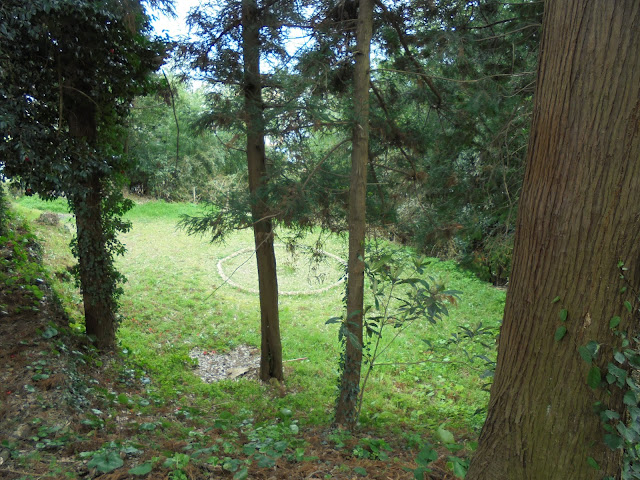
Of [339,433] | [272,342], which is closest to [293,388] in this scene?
[272,342]

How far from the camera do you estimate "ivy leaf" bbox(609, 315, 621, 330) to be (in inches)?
66.8

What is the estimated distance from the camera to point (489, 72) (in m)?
6.09

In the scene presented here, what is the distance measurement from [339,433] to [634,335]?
312cm

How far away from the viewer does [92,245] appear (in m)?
5.94

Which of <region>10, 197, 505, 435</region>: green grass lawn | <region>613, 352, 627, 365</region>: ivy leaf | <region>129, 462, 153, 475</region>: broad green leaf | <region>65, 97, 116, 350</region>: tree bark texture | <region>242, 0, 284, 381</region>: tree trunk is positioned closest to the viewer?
<region>613, 352, 627, 365</region>: ivy leaf

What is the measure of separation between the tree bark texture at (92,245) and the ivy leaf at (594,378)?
18.2 feet

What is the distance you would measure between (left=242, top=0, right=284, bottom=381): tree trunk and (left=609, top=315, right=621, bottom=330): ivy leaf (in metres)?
3.94

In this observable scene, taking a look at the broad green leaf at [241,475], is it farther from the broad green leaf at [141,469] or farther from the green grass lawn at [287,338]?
the green grass lawn at [287,338]

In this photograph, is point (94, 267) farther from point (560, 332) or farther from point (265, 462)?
point (560, 332)

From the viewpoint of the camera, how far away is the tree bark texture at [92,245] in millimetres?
5641

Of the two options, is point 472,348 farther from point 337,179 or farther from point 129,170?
point 129,170

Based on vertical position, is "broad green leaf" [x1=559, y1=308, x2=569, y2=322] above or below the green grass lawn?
above

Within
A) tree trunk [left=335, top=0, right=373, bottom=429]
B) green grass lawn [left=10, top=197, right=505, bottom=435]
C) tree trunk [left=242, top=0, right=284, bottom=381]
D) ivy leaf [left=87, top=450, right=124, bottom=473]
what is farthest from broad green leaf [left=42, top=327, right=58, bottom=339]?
tree trunk [left=335, top=0, right=373, bottom=429]

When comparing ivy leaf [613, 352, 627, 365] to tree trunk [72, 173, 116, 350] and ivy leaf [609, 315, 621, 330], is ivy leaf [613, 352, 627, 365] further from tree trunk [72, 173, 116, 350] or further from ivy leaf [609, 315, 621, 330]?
tree trunk [72, 173, 116, 350]
